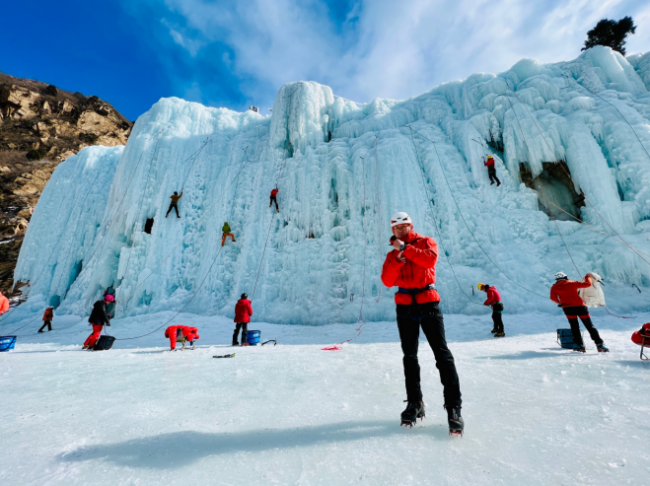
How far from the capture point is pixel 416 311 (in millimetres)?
2279

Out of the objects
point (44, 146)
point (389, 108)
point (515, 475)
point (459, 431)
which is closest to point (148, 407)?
point (459, 431)

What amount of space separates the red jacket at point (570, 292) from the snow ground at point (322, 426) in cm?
111

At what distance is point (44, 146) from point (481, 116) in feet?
138

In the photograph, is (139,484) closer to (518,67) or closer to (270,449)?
(270,449)

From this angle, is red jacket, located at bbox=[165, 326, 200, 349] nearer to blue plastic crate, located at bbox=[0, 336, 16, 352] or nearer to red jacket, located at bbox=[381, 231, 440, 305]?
blue plastic crate, located at bbox=[0, 336, 16, 352]

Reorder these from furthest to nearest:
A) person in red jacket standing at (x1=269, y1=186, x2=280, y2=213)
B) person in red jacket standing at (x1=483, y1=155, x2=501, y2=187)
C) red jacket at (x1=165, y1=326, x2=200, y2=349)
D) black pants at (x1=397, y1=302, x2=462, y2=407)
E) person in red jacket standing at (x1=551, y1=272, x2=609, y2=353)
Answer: person in red jacket standing at (x1=269, y1=186, x2=280, y2=213) → person in red jacket standing at (x1=483, y1=155, x2=501, y2=187) → red jacket at (x1=165, y1=326, x2=200, y2=349) → person in red jacket standing at (x1=551, y1=272, x2=609, y2=353) → black pants at (x1=397, y1=302, x2=462, y2=407)

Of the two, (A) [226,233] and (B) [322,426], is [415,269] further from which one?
(A) [226,233]

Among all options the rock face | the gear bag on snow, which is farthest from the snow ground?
the rock face

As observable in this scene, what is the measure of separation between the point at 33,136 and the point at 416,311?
45.6 metres

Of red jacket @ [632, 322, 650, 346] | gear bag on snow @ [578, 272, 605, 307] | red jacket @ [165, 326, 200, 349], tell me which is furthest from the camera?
red jacket @ [165, 326, 200, 349]

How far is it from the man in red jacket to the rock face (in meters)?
30.1

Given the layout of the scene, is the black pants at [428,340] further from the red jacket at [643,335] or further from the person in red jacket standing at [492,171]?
the person in red jacket standing at [492,171]

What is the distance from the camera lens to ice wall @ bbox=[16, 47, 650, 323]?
1038 cm

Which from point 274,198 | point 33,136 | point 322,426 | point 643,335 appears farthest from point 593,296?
point 33,136
